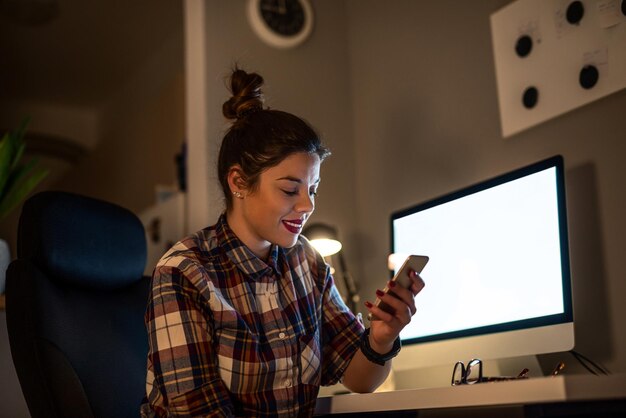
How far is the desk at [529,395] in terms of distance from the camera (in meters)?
0.94

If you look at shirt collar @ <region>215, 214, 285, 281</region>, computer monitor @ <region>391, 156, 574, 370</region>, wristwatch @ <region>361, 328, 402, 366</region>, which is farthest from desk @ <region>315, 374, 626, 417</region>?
computer monitor @ <region>391, 156, 574, 370</region>

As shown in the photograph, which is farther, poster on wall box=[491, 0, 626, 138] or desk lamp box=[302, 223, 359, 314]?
desk lamp box=[302, 223, 359, 314]

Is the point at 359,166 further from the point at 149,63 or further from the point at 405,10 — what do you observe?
the point at 149,63

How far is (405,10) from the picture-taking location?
2.44m

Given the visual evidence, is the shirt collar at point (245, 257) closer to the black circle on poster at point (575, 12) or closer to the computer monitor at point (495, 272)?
the computer monitor at point (495, 272)

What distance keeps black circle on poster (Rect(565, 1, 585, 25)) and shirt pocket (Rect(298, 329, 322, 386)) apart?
39.1 inches

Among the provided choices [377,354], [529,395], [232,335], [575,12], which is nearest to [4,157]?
[232,335]

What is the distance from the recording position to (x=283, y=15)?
2576 mm

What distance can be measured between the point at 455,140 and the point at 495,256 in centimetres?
57

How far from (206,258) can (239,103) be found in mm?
332

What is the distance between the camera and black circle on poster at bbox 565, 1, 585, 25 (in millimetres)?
1807

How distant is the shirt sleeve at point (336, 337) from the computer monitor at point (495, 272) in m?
0.30

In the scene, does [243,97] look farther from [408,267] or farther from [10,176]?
[10,176]

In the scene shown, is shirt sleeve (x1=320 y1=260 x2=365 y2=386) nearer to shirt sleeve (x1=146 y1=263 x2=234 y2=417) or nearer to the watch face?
shirt sleeve (x1=146 y1=263 x2=234 y2=417)
